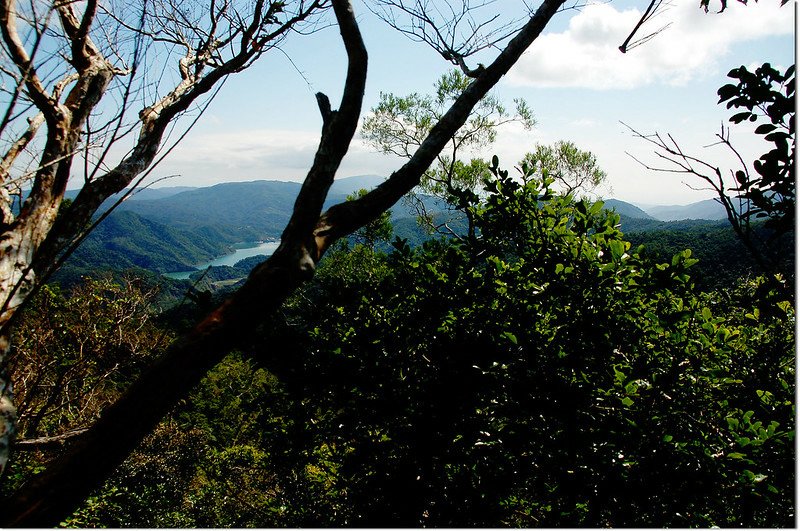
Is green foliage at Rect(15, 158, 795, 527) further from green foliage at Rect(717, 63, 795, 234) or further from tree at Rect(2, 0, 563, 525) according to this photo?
tree at Rect(2, 0, 563, 525)

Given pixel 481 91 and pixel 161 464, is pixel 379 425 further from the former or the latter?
pixel 161 464

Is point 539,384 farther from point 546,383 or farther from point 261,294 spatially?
point 261,294

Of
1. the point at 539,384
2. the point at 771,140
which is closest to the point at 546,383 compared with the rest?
the point at 539,384

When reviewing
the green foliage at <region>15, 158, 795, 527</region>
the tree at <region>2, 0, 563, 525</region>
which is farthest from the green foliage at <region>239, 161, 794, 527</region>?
the tree at <region>2, 0, 563, 525</region>

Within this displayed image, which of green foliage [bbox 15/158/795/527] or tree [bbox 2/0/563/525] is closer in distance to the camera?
tree [bbox 2/0/563/525]

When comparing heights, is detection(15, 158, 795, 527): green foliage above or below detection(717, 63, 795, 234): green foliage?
below

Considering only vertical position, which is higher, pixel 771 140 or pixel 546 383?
pixel 771 140

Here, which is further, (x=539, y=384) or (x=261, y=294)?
(x=539, y=384)

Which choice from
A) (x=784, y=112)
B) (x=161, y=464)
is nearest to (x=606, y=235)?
(x=784, y=112)

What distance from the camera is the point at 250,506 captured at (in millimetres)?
12492

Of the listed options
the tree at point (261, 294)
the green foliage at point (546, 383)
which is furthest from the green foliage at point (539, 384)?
the tree at point (261, 294)

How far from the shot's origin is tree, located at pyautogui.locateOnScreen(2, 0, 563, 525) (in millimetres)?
1323

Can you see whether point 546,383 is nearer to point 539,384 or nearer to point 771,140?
point 539,384

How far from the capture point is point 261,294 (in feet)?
5.39
